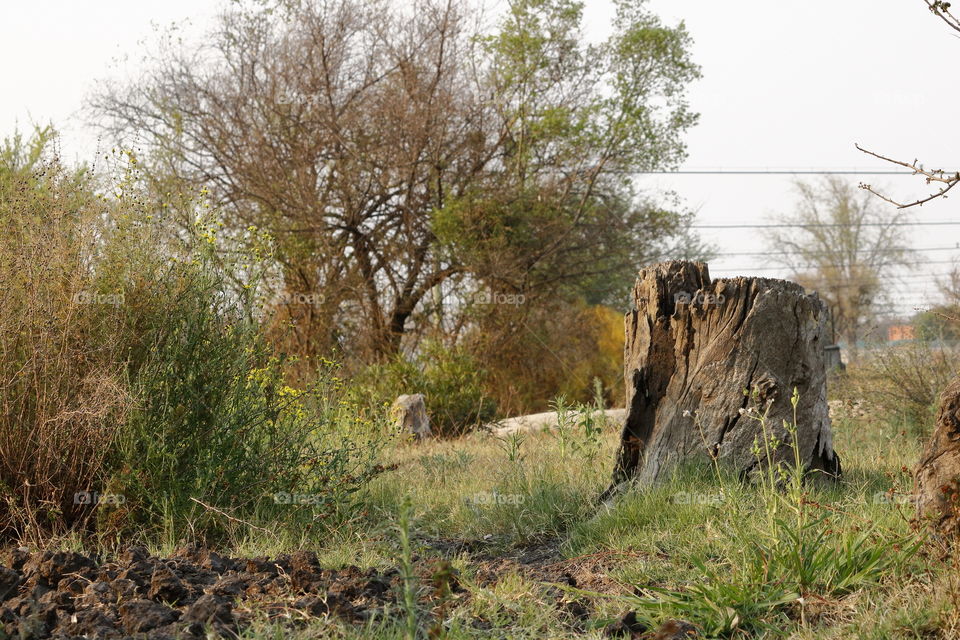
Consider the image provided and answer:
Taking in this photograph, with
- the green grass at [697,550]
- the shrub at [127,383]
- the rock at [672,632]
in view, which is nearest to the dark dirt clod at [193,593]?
the green grass at [697,550]

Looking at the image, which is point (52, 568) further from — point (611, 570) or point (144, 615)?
point (611, 570)

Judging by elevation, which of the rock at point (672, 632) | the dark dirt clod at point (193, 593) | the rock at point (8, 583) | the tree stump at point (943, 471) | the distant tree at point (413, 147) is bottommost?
the rock at point (672, 632)

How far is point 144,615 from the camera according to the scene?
276 cm

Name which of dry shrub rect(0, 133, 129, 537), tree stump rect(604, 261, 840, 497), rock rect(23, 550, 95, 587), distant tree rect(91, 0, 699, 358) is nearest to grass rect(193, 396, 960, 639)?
tree stump rect(604, 261, 840, 497)

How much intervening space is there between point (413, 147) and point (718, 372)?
9.19 m

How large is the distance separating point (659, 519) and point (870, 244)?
29596 mm

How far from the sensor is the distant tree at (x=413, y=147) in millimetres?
13328

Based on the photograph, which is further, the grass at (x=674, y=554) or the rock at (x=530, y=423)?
the rock at (x=530, y=423)

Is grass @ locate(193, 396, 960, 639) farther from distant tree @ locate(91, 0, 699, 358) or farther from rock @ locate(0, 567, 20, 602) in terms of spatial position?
distant tree @ locate(91, 0, 699, 358)

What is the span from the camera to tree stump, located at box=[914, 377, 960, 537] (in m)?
3.23

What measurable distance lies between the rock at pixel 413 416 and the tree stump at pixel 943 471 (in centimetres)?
630

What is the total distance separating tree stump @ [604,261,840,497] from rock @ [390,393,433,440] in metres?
4.27

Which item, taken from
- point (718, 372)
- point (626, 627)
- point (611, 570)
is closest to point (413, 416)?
point (718, 372)

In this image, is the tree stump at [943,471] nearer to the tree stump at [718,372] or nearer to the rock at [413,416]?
the tree stump at [718,372]
